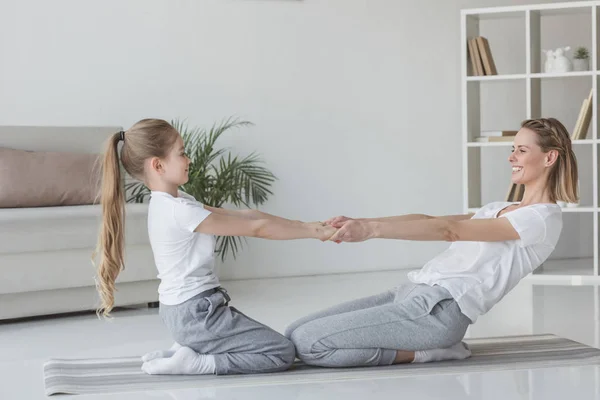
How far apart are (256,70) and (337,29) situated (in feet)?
2.05

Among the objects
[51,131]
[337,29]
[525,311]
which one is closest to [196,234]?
[525,311]

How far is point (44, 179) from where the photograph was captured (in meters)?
4.56

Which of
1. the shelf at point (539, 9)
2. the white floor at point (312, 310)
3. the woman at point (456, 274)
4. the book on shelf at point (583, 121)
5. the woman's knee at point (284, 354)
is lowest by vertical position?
the white floor at point (312, 310)

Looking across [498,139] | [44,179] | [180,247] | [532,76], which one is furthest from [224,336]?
[532,76]

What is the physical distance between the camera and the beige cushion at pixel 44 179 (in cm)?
445

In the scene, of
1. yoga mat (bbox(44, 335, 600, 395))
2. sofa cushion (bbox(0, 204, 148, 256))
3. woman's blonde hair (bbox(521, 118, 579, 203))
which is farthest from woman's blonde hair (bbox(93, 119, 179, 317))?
sofa cushion (bbox(0, 204, 148, 256))

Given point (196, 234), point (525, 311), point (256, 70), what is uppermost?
point (256, 70)

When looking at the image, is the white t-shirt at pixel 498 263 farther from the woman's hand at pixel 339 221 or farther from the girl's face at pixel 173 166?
the girl's face at pixel 173 166

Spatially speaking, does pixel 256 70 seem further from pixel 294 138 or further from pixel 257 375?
pixel 257 375

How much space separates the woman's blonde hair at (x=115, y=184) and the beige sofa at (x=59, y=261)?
132 centimetres

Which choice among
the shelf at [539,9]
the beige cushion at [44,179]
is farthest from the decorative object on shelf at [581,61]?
the beige cushion at [44,179]

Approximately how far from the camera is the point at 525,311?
423 cm

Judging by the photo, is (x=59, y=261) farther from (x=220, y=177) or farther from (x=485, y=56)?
(x=485, y=56)

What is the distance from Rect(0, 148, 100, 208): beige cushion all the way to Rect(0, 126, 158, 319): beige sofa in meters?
0.21
